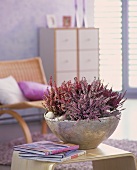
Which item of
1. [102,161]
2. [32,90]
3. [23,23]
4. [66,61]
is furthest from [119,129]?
[102,161]

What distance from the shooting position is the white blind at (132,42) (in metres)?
8.46

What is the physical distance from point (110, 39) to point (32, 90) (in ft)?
10.1

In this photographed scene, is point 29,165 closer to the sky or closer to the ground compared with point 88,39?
closer to the ground

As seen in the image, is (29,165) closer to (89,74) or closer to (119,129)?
(119,129)

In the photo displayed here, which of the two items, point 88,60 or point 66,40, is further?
point 88,60

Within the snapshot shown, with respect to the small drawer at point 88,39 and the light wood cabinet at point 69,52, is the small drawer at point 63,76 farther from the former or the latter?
the small drawer at point 88,39

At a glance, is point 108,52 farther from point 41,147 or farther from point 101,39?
point 41,147

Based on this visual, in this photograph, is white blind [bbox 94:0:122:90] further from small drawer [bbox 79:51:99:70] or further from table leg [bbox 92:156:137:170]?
table leg [bbox 92:156:137:170]

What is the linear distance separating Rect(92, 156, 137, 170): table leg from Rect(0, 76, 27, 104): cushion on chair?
2435 millimetres

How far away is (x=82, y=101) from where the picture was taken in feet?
9.51

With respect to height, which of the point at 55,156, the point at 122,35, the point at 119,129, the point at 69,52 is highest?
the point at 122,35

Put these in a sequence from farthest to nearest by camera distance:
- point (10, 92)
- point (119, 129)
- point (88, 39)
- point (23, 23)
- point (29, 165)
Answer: point (88, 39), point (23, 23), point (119, 129), point (10, 92), point (29, 165)

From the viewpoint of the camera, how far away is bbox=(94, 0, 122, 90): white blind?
333 inches

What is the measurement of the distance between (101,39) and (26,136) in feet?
12.0
